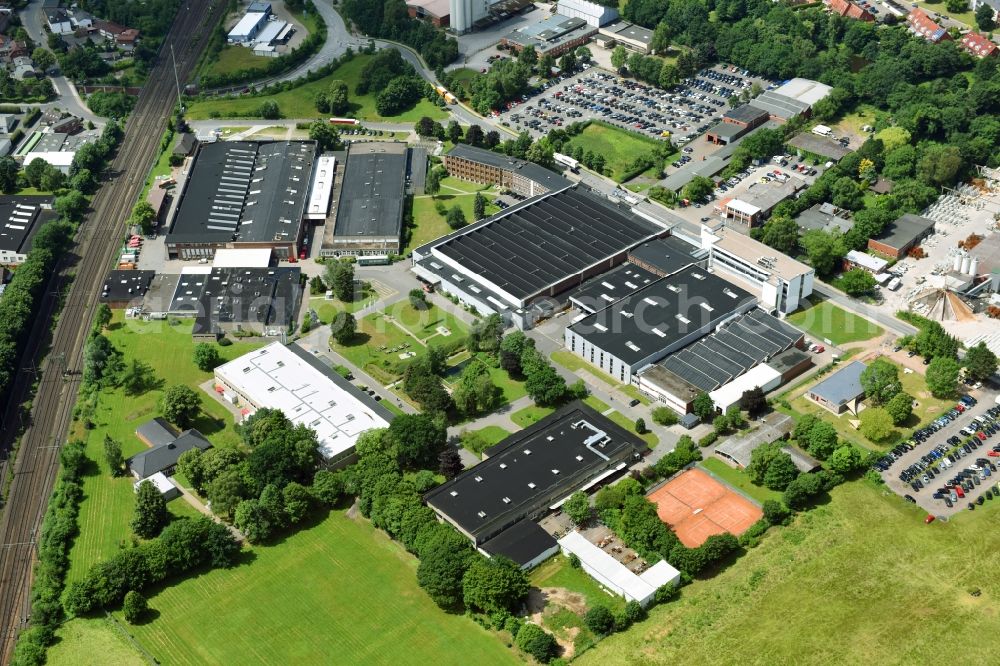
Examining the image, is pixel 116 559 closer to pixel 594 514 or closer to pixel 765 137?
pixel 594 514

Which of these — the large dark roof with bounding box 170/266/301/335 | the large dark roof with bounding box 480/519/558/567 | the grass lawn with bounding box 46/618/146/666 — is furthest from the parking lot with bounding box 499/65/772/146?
the grass lawn with bounding box 46/618/146/666

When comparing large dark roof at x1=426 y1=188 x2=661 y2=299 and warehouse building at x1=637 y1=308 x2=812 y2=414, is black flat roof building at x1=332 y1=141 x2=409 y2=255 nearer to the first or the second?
large dark roof at x1=426 y1=188 x2=661 y2=299

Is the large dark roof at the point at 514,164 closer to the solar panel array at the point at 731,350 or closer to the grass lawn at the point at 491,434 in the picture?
the solar panel array at the point at 731,350

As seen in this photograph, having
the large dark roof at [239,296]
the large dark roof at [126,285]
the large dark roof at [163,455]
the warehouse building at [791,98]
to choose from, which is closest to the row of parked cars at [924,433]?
the warehouse building at [791,98]

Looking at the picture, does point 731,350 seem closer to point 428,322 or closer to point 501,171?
point 428,322

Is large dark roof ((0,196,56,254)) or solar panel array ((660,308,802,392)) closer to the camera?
solar panel array ((660,308,802,392))

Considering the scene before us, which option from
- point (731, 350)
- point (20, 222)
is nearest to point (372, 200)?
point (20, 222)
